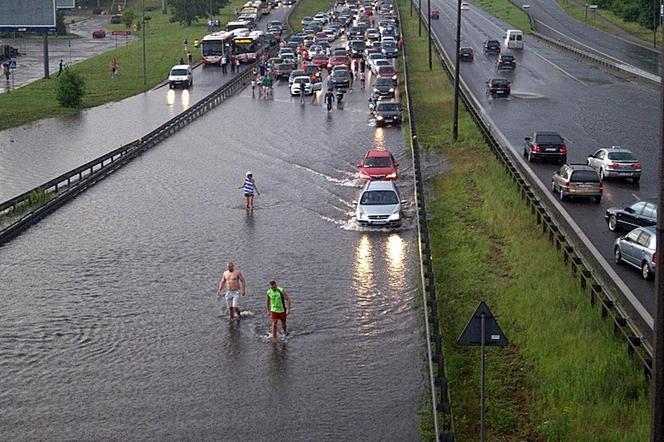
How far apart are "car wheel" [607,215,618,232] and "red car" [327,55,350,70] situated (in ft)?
173

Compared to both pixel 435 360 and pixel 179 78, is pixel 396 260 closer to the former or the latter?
pixel 435 360

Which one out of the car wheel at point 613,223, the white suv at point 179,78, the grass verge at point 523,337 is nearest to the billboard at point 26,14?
the white suv at point 179,78

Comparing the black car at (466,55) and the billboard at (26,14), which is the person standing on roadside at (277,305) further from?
the black car at (466,55)

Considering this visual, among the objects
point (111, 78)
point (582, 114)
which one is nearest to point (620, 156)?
point (582, 114)

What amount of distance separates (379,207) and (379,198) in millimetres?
597

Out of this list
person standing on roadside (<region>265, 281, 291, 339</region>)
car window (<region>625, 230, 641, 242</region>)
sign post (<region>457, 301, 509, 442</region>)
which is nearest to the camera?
sign post (<region>457, 301, 509, 442</region>)

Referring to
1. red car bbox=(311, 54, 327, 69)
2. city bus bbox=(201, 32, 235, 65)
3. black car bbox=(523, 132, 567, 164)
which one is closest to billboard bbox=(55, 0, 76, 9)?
city bus bbox=(201, 32, 235, 65)

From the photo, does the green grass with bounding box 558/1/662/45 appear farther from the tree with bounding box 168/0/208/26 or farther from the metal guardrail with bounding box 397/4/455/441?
the metal guardrail with bounding box 397/4/455/441

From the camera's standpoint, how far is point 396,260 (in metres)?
29.8

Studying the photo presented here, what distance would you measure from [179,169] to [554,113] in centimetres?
2286

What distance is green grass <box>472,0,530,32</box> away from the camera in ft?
398

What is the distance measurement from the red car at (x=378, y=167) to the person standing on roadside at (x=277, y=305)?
18.9 m

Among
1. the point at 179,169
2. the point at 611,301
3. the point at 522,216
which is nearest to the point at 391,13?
the point at 179,169

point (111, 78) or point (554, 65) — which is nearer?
point (111, 78)
